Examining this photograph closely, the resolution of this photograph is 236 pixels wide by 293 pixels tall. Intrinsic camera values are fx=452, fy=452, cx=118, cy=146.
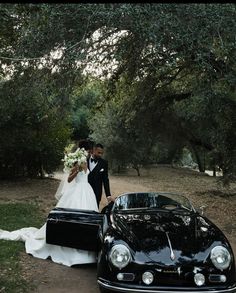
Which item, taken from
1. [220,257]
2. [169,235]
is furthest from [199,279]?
[169,235]

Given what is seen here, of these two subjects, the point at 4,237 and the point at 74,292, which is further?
the point at 4,237

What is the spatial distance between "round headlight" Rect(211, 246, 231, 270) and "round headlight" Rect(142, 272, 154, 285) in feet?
2.75

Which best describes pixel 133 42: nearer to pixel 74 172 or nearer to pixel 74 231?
pixel 74 172

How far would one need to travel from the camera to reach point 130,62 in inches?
428

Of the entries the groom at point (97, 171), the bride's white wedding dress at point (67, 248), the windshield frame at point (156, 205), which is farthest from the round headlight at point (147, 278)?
the groom at point (97, 171)

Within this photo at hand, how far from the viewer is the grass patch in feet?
21.2

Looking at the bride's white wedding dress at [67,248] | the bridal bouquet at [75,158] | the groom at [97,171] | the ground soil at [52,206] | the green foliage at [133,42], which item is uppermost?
the green foliage at [133,42]

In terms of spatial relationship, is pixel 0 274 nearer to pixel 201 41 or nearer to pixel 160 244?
pixel 160 244

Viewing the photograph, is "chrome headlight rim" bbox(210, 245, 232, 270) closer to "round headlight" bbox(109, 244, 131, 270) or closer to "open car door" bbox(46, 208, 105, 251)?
"round headlight" bbox(109, 244, 131, 270)

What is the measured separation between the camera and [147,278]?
18.3 ft

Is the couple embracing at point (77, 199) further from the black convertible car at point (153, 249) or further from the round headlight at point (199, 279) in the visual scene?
the round headlight at point (199, 279)

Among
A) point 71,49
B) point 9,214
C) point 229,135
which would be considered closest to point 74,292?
point 71,49

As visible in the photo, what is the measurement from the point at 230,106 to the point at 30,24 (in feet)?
17.0

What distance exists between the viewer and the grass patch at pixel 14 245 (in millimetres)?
6473
